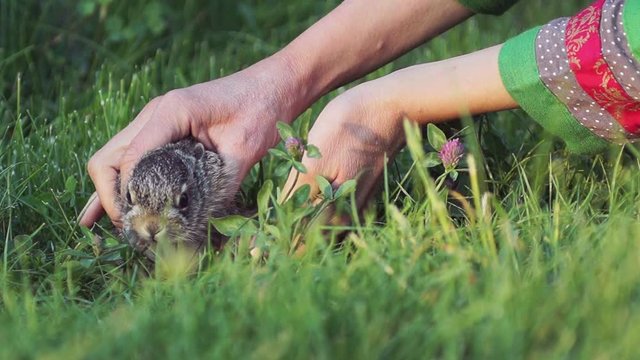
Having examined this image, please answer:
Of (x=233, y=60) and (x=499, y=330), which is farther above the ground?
(x=499, y=330)

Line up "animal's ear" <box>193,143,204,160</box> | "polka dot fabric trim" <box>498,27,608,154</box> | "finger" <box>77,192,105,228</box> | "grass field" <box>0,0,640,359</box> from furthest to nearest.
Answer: "finger" <box>77,192,105,228</box> < "animal's ear" <box>193,143,204,160</box> < "polka dot fabric trim" <box>498,27,608,154</box> < "grass field" <box>0,0,640,359</box>

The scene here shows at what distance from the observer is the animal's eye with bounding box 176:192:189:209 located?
10.1ft

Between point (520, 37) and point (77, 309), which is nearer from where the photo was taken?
point (77, 309)

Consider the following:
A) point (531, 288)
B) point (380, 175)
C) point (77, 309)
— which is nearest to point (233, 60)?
point (380, 175)

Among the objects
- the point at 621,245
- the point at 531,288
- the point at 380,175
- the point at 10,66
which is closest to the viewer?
the point at 531,288

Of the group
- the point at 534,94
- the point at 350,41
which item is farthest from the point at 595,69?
the point at 350,41

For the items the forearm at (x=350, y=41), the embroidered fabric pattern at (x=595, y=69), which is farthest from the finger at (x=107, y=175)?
the embroidered fabric pattern at (x=595, y=69)

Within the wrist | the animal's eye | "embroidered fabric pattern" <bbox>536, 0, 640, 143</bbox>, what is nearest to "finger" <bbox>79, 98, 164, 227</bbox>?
the animal's eye

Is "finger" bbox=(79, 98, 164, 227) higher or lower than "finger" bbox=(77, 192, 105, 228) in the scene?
higher

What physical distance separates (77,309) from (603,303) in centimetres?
104

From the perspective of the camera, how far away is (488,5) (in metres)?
3.27

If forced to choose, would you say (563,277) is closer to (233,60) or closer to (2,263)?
(2,263)

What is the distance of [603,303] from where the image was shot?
7.07 ft

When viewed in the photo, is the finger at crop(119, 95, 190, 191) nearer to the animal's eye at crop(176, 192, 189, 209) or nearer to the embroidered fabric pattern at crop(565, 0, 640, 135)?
the animal's eye at crop(176, 192, 189, 209)
